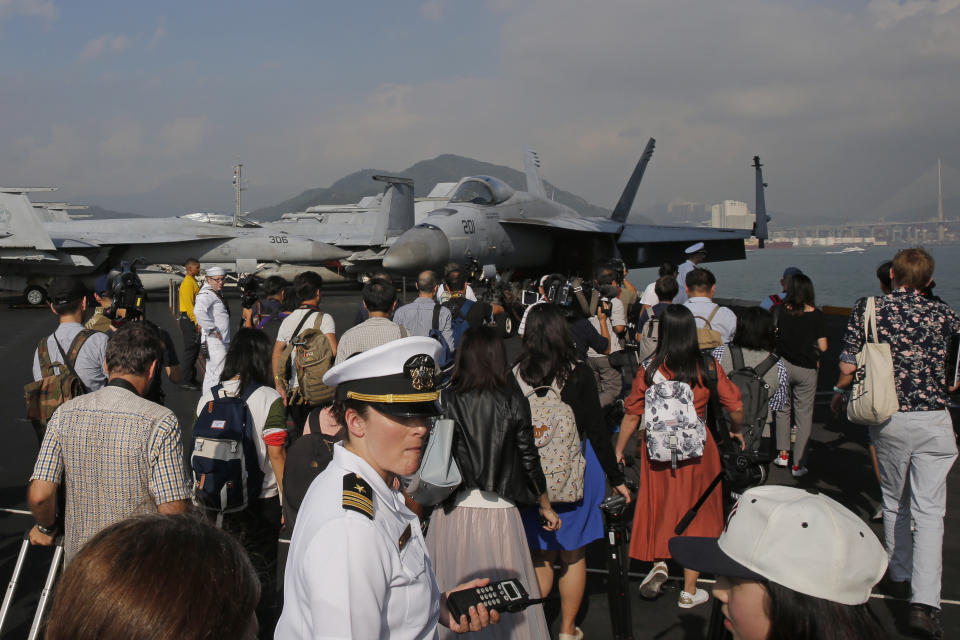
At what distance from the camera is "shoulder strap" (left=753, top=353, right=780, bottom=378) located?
232 inches

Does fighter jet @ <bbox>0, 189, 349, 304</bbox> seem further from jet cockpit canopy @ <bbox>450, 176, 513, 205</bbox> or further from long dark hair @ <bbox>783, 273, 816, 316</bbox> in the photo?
long dark hair @ <bbox>783, 273, 816, 316</bbox>

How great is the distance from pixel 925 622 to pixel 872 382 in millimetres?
1324

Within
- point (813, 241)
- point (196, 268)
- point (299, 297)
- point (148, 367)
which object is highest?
point (813, 241)

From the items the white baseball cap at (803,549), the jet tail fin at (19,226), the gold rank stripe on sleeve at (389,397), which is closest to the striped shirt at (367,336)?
the gold rank stripe on sleeve at (389,397)

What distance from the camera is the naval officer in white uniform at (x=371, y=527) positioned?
1.71m

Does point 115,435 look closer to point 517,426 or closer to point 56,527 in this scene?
point 56,527

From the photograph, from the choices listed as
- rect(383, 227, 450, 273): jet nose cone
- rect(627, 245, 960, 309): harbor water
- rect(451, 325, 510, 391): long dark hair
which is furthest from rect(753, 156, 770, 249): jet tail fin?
rect(451, 325, 510, 391): long dark hair

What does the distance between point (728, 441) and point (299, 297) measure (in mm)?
3776

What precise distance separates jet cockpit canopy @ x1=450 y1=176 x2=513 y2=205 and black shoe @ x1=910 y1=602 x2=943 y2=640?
47.6 ft

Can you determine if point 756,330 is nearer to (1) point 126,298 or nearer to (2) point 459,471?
(2) point 459,471

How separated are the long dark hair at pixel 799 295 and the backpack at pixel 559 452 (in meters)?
3.57

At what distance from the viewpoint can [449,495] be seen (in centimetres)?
326

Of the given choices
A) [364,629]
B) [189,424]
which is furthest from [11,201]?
[364,629]

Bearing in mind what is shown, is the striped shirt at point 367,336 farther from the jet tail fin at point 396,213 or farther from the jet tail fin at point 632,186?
the jet tail fin at point 396,213
